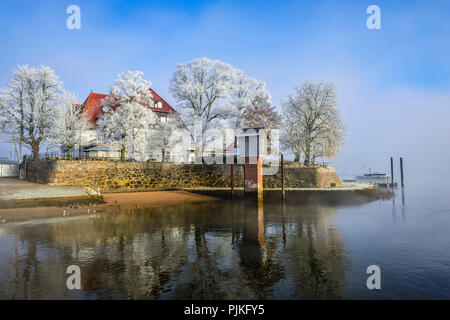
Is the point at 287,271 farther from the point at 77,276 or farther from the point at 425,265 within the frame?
the point at 77,276

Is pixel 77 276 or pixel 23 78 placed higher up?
pixel 23 78

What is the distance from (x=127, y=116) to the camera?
3161 cm

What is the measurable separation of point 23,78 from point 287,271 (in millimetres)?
39222

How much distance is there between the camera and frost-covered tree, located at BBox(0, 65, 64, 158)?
107 feet

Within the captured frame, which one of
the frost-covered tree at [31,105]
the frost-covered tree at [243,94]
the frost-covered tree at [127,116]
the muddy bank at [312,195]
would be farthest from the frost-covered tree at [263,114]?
the frost-covered tree at [31,105]

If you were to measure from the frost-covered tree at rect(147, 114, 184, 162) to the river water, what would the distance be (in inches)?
712

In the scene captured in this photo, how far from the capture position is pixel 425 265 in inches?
383

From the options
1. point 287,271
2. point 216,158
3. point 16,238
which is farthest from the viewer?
point 216,158

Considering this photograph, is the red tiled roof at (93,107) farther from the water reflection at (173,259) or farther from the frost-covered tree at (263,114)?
the water reflection at (173,259)

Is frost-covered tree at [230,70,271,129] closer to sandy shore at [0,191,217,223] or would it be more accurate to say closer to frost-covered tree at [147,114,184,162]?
frost-covered tree at [147,114,184,162]

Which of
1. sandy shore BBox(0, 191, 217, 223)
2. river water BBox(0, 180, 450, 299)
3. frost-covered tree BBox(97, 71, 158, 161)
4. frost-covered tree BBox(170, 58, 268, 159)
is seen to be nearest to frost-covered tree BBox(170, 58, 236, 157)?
frost-covered tree BBox(170, 58, 268, 159)

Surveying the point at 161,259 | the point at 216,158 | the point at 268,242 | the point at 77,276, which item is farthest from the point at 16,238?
the point at 216,158
